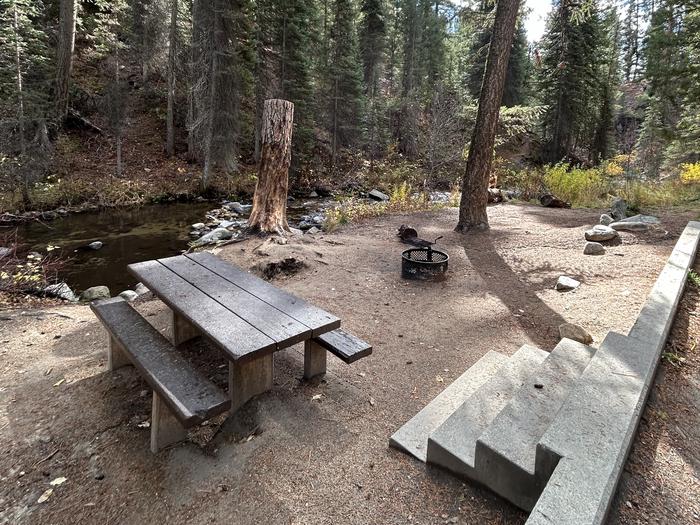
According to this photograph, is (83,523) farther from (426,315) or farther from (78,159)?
(78,159)

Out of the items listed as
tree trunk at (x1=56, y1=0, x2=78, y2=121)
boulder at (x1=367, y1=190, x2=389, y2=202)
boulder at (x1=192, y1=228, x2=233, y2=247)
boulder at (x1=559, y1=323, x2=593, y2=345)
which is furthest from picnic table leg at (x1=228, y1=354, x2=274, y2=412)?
tree trunk at (x1=56, y1=0, x2=78, y2=121)

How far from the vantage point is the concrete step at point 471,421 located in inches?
76.3

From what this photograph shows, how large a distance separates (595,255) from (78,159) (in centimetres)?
1615

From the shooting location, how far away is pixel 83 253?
26.0ft

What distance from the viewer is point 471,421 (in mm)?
2197

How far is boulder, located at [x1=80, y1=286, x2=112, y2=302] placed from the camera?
560 centimetres

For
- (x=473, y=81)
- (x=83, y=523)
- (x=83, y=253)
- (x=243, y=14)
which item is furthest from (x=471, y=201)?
(x=473, y=81)

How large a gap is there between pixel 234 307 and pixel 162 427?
0.79 meters

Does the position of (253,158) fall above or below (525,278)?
above

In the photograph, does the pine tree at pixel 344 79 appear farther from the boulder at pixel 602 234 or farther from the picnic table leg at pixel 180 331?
the picnic table leg at pixel 180 331

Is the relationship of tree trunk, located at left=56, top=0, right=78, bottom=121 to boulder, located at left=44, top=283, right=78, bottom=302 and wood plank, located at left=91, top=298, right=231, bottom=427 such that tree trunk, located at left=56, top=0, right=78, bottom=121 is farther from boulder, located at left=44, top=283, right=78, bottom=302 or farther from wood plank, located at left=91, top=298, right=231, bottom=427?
wood plank, located at left=91, top=298, right=231, bottom=427

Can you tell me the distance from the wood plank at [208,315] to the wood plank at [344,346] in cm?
52

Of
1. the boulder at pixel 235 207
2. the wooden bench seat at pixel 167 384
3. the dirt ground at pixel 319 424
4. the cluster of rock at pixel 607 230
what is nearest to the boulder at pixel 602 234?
the cluster of rock at pixel 607 230

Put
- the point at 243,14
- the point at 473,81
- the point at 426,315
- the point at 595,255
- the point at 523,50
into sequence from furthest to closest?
the point at 523,50, the point at 473,81, the point at 243,14, the point at 595,255, the point at 426,315
